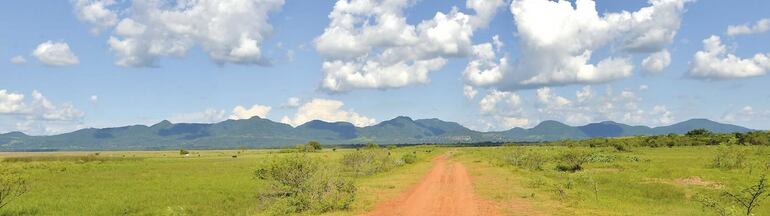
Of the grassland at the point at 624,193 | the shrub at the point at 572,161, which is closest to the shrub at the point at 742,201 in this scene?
the grassland at the point at 624,193

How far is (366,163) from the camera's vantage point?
256 feet

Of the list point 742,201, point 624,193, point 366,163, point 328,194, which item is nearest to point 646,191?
point 624,193

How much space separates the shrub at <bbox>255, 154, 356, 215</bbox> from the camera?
32.1 meters

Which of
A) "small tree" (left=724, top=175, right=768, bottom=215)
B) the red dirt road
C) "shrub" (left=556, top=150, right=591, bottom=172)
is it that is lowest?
the red dirt road

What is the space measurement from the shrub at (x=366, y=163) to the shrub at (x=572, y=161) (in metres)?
23.3

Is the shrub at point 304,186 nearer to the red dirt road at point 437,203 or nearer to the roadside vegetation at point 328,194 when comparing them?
the roadside vegetation at point 328,194

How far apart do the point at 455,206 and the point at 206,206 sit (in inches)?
759

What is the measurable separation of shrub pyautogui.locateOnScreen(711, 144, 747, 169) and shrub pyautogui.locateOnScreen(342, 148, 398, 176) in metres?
40.0

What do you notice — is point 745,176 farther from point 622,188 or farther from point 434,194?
point 434,194

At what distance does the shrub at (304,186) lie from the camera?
105 ft

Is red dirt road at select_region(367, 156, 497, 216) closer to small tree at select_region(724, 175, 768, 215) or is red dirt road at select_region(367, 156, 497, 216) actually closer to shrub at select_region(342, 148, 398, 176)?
small tree at select_region(724, 175, 768, 215)

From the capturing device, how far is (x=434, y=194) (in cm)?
3850

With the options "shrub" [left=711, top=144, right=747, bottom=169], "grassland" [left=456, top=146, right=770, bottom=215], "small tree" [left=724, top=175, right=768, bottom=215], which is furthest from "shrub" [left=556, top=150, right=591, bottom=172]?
"small tree" [left=724, top=175, right=768, bottom=215]

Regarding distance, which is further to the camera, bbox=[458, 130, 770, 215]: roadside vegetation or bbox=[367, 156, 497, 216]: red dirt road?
bbox=[458, 130, 770, 215]: roadside vegetation
